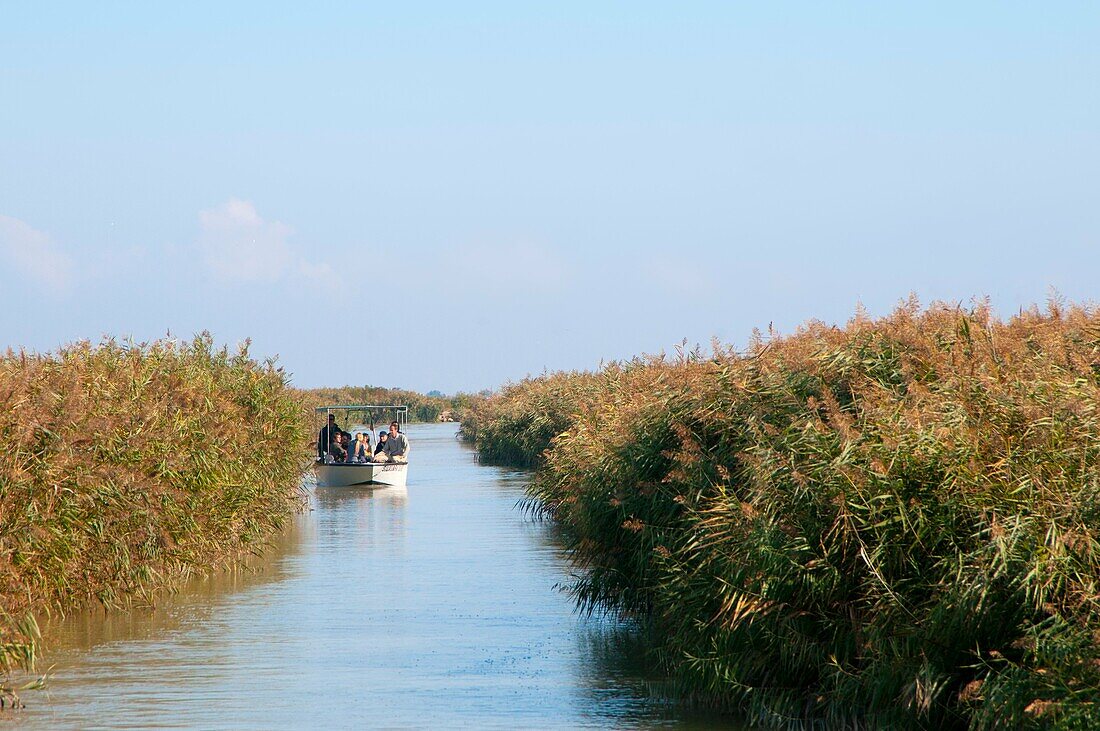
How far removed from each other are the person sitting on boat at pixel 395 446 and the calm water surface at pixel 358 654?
598 inches

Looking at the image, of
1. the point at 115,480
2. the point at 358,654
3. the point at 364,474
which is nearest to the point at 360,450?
the point at 364,474

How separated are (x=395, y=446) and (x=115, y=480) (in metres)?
24.5

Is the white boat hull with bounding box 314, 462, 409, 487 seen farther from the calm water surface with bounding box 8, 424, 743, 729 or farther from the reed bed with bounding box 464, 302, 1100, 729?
the reed bed with bounding box 464, 302, 1100, 729

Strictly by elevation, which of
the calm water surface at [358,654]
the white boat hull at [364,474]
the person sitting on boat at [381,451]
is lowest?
the calm water surface at [358,654]

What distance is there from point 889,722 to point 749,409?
149 inches

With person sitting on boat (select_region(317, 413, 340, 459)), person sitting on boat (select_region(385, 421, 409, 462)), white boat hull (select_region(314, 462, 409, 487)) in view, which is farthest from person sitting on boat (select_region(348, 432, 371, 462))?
person sitting on boat (select_region(385, 421, 409, 462))

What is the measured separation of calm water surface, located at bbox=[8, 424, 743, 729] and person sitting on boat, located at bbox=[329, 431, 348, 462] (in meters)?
16.0

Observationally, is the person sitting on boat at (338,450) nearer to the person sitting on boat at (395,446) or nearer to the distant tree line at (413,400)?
the person sitting on boat at (395,446)

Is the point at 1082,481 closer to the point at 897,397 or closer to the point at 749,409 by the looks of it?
the point at 897,397

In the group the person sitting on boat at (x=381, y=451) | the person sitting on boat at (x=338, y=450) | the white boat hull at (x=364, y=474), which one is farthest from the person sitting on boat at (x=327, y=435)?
the person sitting on boat at (x=381, y=451)

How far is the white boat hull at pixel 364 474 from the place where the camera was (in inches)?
1505

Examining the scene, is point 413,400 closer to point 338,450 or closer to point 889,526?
point 338,450

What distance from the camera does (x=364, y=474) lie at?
3875 centimetres

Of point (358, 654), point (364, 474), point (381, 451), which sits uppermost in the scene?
point (381, 451)
